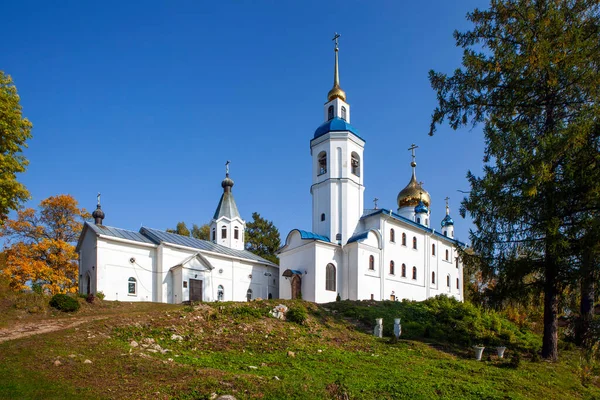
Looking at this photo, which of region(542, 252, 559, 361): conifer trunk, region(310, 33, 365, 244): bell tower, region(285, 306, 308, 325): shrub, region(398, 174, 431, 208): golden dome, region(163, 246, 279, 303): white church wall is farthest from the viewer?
region(398, 174, 431, 208): golden dome

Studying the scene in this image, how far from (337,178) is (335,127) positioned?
3.64 m

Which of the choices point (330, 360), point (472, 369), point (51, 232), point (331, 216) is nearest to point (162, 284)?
point (51, 232)

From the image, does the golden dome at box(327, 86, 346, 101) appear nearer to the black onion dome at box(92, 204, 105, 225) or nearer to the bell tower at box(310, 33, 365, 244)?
the bell tower at box(310, 33, 365, 244)

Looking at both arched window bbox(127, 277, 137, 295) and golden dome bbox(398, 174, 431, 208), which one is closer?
arched window bbox(127, 277, 137, 295)

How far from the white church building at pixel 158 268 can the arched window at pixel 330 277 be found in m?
7.85

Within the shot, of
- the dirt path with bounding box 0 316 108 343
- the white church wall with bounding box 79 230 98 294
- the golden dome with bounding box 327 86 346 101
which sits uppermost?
the golden dome with bounding box 327 86 346 101

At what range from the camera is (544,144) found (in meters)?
13.1

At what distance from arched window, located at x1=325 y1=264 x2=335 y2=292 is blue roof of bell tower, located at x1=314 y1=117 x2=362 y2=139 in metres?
9.33

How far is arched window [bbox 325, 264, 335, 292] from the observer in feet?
96.1

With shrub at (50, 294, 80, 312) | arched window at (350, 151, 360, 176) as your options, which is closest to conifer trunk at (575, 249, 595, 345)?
shrub at (50, 294, 80, 312)

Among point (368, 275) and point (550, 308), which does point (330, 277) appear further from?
point (550, 308)

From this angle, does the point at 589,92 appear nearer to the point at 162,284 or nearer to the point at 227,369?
the point at 227,369

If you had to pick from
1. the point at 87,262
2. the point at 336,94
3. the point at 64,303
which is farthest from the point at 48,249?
the point at 336,94

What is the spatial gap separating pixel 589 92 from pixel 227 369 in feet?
42.5
